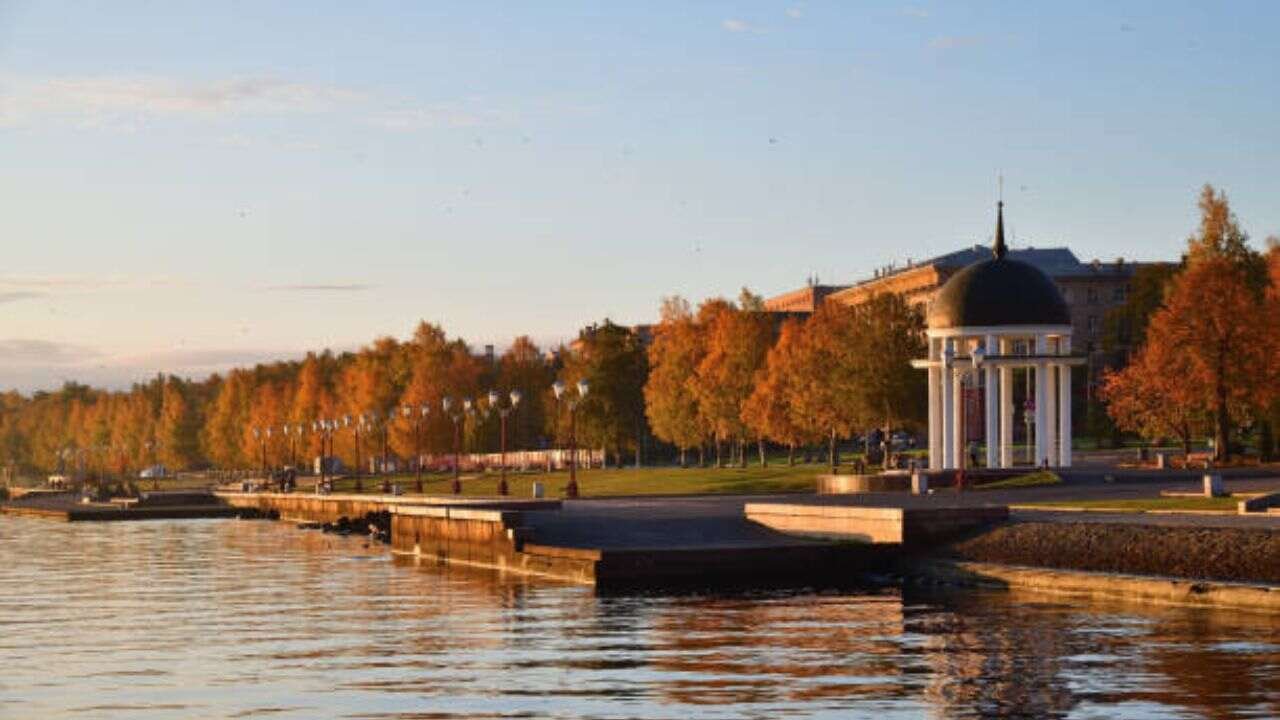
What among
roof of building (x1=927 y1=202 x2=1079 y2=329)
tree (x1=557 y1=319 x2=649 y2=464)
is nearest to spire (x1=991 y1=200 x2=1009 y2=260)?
roof of building (x1=927 y1=202 x2=1079 y2=329)

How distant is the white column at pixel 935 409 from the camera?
3558 inches

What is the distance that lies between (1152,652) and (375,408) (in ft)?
501

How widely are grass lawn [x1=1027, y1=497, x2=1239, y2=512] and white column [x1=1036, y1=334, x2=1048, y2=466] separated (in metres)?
25.2

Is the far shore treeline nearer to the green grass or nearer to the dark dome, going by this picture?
the dark dome

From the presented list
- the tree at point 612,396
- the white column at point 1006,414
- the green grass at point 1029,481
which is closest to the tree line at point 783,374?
the tree at point 612,396

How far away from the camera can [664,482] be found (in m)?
110

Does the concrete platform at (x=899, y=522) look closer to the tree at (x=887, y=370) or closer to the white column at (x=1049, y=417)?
the white column at (x=1049, y=417)

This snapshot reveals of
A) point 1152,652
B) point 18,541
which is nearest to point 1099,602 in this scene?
point 1152,652

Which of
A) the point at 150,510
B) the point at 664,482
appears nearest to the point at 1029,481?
the point at 664,482

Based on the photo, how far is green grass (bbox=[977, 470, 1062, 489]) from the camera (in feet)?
252

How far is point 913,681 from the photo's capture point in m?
31.6

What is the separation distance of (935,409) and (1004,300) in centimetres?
595

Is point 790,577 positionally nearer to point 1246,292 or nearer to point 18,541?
point 1246,292

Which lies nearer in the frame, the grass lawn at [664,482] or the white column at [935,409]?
the white column at [935,409]
